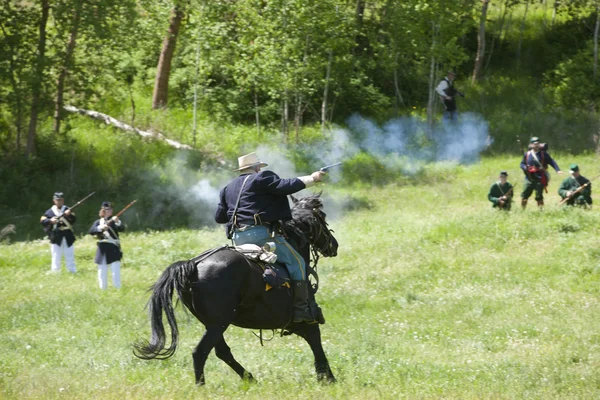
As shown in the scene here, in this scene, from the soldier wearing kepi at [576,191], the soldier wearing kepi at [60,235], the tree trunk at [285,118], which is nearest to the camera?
the soldier wearing kepi at [60,235]

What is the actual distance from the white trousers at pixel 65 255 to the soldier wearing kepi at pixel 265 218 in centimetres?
1165

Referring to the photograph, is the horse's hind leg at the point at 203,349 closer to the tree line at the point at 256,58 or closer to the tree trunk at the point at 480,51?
the tree line at the point at 256,58

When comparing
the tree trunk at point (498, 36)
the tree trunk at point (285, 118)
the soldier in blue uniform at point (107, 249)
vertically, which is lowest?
the soldier in blue uniform at point (107, 249)

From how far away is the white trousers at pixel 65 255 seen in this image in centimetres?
2047

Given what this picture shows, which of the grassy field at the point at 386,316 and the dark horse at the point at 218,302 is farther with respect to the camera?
the grassy field at the point at 386,316

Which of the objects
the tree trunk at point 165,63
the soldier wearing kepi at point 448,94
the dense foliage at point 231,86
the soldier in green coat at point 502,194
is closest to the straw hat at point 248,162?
the soldier in green coat at point 502,194

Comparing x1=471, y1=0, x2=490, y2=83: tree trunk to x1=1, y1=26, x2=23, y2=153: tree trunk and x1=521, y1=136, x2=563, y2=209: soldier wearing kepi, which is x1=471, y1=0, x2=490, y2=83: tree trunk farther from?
x1=1, y1=26, x2=23, y2=153: tree trunk

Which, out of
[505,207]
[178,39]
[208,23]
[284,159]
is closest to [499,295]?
[505,207]

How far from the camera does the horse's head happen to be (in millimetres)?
10422

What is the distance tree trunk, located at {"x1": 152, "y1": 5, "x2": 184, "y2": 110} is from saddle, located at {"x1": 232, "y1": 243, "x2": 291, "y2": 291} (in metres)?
25.0

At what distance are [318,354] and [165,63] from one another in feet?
88.0

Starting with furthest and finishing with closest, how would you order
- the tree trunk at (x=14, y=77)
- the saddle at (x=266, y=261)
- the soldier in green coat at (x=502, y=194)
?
the tree trunk at (x=14, y=77) → the soldier in green coat at (x=502, y=194) → the saddle at (x=266, y=261)

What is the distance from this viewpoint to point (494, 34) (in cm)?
3991

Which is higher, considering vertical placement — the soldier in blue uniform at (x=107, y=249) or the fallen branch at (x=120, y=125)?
the fallen branch at (x=120, y=125)
